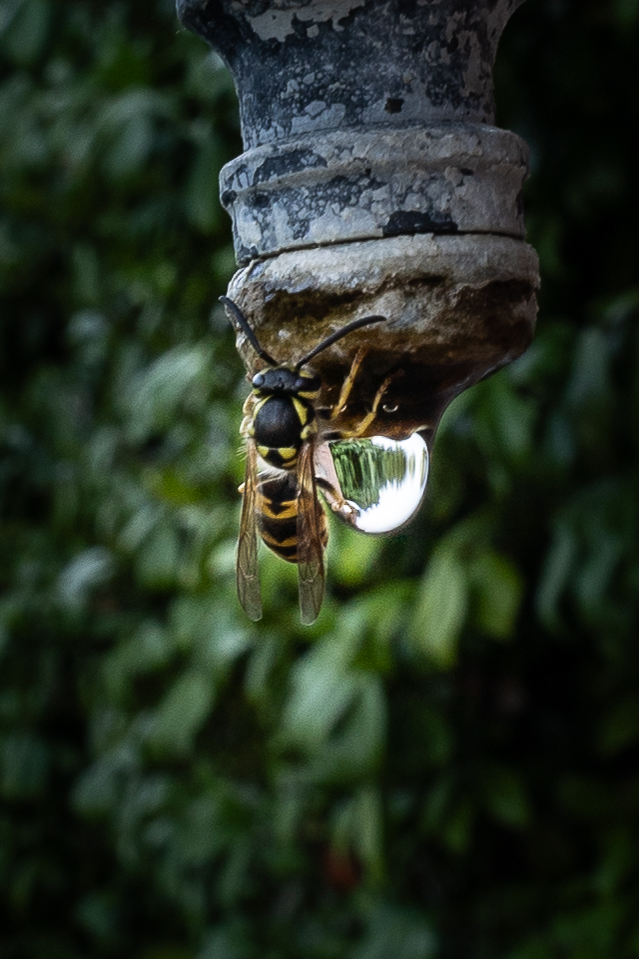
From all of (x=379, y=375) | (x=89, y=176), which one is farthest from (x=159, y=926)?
(x=379, y=375)

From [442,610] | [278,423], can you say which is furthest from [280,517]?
[442,610]

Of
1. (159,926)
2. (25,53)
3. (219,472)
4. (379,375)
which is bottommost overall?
(379,375)

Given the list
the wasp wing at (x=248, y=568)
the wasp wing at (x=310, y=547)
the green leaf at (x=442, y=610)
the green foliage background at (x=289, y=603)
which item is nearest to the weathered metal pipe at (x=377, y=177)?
the wasp wing at (x=310, y=547)

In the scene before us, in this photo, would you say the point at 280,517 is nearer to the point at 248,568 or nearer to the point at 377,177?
the point at 248,568

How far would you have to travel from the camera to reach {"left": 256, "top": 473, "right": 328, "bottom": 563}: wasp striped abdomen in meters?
0.74

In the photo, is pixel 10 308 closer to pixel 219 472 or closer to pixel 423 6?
pixel 219 472

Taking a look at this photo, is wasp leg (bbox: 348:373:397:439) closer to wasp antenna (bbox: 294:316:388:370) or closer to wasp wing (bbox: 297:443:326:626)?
wasp antenna (bbox: 294:316:388:370)

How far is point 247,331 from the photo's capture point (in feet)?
1.60

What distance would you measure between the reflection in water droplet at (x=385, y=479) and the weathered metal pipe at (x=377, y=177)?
0.06 m

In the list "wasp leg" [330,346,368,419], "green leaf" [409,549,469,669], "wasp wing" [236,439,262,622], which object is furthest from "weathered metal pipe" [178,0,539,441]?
"green leaf" [409,549,469,669]

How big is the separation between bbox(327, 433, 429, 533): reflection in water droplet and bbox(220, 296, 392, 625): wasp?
1 centimetres

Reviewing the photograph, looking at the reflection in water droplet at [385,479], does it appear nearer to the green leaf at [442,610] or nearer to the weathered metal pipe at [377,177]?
the weathered metal pipe at [377,177]

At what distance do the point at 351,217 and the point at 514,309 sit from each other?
0.26ft

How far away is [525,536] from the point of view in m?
1.72
